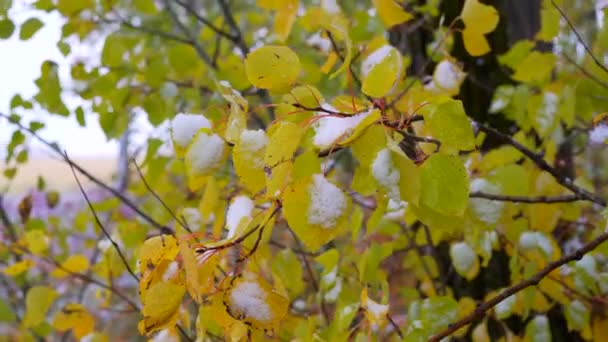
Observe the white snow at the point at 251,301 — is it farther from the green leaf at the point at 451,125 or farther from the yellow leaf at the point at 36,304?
the yellow leaf at the point at 36,304

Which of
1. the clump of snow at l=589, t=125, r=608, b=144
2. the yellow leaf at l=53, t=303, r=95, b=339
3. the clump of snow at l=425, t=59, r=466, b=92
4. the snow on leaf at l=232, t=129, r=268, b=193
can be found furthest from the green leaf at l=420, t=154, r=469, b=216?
the yellow leaf at l=53, t=303, r=95, b=339

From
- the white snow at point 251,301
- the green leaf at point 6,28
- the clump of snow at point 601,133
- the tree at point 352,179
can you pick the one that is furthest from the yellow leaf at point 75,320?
the clump of snow at point 601,133

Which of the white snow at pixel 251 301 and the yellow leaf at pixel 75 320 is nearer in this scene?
the white snow at pixel 251 301

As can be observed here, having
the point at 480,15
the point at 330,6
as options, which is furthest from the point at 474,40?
the point at 330,6

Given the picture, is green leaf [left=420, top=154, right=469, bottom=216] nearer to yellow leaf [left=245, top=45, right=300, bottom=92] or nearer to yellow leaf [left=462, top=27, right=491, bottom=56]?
yellow leaf [left=245, top=45, right=300, bottom=92]

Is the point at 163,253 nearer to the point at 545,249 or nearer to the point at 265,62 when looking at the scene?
the point at 265,62

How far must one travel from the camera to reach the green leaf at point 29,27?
2.90 ft

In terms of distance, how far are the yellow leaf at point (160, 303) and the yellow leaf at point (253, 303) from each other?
0.04 m

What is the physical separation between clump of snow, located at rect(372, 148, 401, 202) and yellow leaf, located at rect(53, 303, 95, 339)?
662mm

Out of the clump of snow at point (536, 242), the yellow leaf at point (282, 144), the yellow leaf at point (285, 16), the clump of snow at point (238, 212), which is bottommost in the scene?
the clump of snow at point (536, 242)

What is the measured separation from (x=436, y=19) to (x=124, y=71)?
2.02ft

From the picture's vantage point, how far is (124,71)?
1.03 metres

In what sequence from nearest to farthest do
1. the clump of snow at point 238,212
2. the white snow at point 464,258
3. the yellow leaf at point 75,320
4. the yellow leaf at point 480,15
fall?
the clump of snow at point 238,212 → the yellow leaf at point 480,15 → the white snow at point 464,258 → the yellow leaf at point 75,320

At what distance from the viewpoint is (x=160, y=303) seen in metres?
0.41
